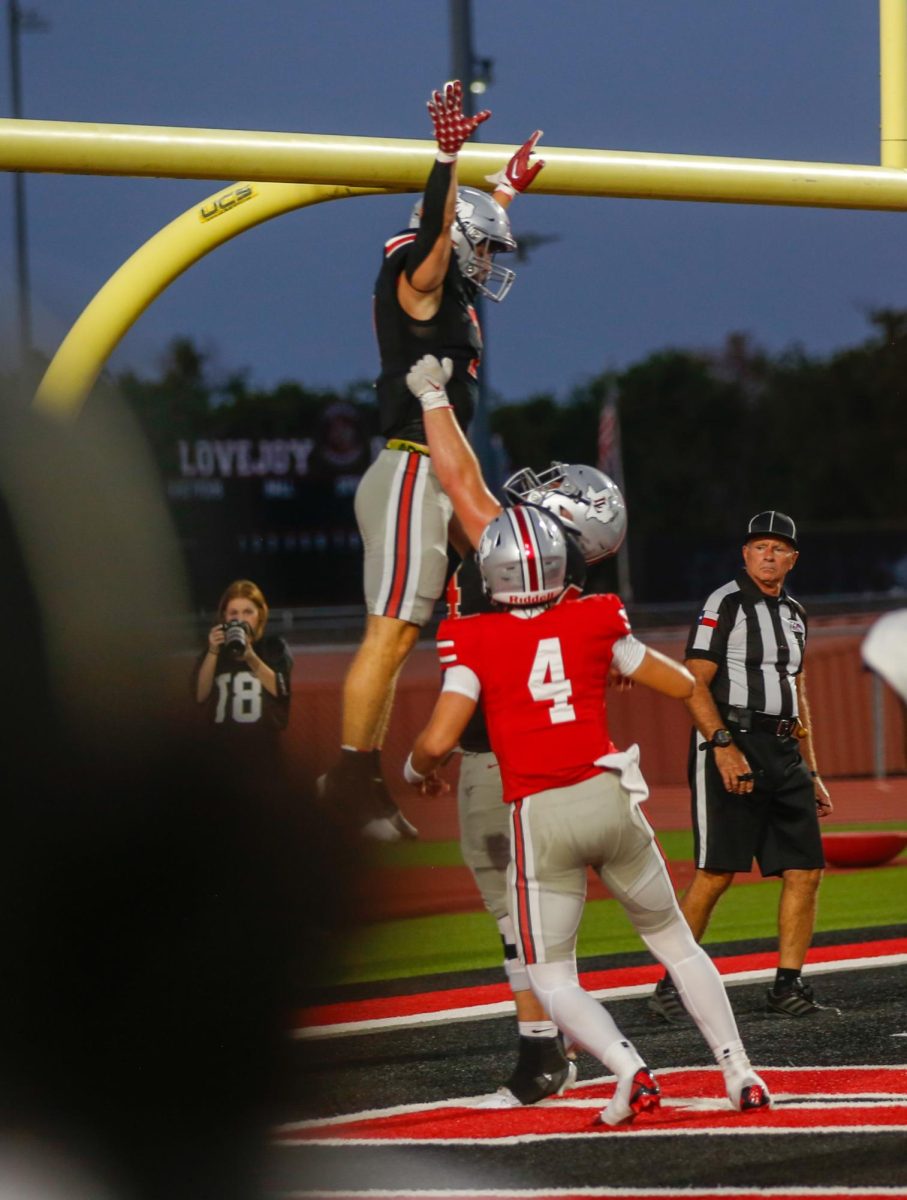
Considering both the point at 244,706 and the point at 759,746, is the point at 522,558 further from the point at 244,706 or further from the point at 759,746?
the point at 244,706

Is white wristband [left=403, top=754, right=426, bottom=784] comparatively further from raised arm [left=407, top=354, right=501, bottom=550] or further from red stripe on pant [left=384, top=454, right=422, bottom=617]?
raised arm [left=407, top=354, right=501, bottom=550]

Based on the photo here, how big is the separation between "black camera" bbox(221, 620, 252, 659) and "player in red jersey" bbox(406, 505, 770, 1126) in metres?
2.99

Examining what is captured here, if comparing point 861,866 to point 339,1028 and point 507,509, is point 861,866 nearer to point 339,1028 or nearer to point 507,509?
point 339,1028

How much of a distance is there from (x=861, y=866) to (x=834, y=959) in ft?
11.5

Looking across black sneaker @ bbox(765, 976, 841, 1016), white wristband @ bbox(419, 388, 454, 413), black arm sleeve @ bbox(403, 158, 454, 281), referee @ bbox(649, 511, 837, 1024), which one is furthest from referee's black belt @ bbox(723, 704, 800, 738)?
black arm sleeve @ bbox(403, 158, 454, 281)

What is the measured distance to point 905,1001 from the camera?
5.89 meters

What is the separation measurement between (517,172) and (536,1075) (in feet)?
7.60

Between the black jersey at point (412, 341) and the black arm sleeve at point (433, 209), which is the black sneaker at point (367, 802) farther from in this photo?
the black arm sleeve at point (433, 209)

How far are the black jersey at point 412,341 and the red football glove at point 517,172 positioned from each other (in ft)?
1.34

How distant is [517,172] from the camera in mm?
4359

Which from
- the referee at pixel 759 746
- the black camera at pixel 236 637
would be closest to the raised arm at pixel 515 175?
the referee at pixel 759 746

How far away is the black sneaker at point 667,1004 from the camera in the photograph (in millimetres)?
5727

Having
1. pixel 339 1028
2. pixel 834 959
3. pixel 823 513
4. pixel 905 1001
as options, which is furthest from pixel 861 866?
pixel 823 513

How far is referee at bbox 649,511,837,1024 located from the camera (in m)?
5.93
